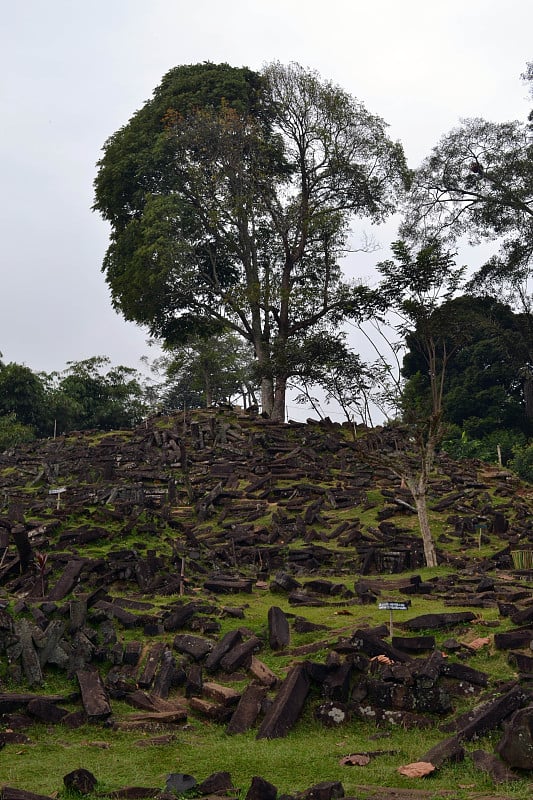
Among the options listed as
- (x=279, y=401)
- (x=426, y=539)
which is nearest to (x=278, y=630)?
(x=426, y=539)

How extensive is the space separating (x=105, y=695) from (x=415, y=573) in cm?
1012

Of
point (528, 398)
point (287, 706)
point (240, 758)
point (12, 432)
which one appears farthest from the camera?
point (528, 398)

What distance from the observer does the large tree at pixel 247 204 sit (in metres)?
35.8

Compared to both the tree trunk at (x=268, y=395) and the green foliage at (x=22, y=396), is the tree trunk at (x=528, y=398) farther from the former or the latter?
the green foliage at (x=22, y=396)

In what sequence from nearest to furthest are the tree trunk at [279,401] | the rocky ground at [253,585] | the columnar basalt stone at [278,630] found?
the rocky ground at [253,585], the columnar basalt stone at [278,630], the tree trunk at [279,401]

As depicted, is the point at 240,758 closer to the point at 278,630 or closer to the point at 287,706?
the point at 287,706

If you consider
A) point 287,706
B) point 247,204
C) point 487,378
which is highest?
point 247,204

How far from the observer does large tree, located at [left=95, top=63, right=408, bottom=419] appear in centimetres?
3575

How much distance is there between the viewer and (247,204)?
36.2 m

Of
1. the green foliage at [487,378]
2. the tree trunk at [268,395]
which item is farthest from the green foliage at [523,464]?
the tree trunk at [268,395]

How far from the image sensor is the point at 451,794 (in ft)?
20.5

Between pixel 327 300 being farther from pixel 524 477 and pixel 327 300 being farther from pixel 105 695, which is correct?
pixel 105 695

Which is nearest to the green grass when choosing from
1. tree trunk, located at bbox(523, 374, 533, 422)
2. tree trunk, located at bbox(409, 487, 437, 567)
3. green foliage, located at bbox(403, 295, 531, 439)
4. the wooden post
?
the wooden post

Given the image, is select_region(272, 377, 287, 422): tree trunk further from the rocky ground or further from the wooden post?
the wooden post
